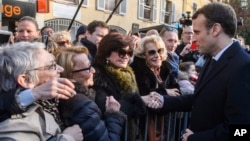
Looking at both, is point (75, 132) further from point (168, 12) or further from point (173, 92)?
point (168, 12)

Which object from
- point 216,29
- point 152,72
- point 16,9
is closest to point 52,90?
point 216,29

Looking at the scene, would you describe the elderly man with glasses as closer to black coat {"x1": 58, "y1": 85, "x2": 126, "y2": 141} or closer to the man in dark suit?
black coat {"x1": 58, "y1": 85, "x2": 126, "y2": 141}

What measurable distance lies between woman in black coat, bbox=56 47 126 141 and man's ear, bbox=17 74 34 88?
28 centimetres

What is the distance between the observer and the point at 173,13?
73.0 feet

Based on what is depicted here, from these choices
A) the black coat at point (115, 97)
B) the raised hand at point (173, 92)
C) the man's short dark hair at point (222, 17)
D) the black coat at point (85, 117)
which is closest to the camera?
the black coat at point (85, 117)

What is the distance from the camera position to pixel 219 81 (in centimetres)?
237

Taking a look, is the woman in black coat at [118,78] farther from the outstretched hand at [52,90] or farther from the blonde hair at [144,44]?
the outstretched hand at [52,90]

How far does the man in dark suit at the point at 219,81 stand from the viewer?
2219 millimetres

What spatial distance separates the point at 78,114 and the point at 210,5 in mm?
1162

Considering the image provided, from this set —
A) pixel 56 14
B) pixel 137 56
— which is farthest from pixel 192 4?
pixel 137 56

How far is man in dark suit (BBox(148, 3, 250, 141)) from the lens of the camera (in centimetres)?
222

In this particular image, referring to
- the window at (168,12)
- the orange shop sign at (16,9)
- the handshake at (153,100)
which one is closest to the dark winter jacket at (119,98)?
the handshake at (153,100)

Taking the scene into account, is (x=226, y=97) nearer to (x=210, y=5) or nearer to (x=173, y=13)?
(x=210, y=5)

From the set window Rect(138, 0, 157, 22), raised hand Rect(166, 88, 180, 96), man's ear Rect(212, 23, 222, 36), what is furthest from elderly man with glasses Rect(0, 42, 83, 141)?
window Rect(138, 0, 157, 22)
